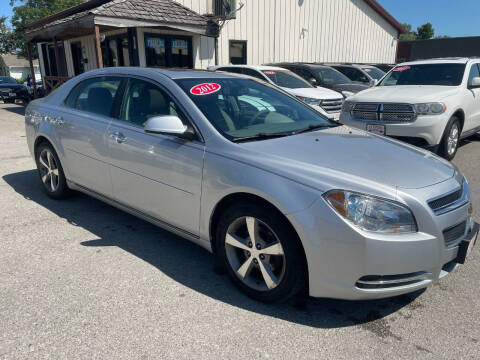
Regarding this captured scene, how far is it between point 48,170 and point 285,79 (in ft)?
22.2

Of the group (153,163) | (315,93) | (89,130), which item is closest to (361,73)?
(315,93)

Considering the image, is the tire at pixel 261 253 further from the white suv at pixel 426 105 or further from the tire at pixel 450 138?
the tire at pixel 450 138

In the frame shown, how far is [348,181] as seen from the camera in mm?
2334

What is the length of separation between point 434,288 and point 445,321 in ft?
1.35

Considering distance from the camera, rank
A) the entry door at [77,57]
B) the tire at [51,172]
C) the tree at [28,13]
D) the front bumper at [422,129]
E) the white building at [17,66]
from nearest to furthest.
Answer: the tire at [51,172]
the front bumper at [422,129]
the entry door at [77,57]
the tree at [28,13]
the white building at [17,66]

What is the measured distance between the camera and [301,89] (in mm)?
9609

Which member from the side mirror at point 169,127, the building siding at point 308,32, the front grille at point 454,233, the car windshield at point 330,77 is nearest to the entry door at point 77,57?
the building siding at point 308,32

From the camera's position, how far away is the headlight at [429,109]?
19.9ft

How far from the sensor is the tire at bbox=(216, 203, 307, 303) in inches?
97.2

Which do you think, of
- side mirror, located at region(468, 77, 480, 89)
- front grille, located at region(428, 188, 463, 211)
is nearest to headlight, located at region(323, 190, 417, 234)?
front grille, located at region(428, 188, 463, 211)

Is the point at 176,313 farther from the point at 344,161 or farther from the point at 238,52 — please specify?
the point at 238,52

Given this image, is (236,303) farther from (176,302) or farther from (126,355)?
(126,355)

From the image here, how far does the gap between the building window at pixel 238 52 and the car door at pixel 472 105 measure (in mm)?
9990

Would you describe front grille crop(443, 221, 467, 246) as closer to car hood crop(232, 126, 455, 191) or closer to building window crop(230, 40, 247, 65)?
car hood crop(232, 126, 455, 191)
